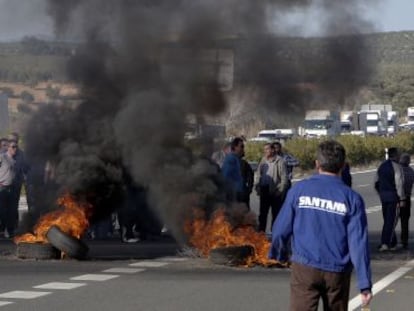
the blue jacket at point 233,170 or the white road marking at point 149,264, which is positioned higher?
the blue jacket at point 233,170

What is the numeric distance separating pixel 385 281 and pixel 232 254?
2274 millimetres

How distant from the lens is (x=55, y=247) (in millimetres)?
16141

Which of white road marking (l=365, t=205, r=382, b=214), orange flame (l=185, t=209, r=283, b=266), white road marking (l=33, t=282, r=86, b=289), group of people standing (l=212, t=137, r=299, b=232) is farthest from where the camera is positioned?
white road marking (l=365, t=205, r=382, b=214)

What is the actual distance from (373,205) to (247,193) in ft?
38.8

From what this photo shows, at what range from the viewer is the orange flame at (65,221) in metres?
16.3

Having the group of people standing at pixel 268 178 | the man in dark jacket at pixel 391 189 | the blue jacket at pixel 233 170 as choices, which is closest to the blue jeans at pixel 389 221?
the man in dark jacket at pixel 391 189

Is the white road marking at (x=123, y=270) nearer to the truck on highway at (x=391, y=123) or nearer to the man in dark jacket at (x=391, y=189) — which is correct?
the man in dark jacket at (x=391, y=189)

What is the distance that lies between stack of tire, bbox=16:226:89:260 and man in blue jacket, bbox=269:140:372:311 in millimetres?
8518

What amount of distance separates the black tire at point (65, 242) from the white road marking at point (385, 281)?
14.4ft

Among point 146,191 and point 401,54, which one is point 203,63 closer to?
point 146,191

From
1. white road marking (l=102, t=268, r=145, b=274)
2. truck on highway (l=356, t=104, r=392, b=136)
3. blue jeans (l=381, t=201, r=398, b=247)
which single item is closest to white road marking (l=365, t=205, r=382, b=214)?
blue jeans (l=381, t=201, r=398, b=247)

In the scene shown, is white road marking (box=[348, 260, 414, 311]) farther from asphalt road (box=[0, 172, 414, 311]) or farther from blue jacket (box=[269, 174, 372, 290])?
blue jacket (box=[269, 174, 372, 290])

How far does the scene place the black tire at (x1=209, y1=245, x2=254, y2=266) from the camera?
1552 centimetres

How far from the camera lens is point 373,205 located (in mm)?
30625
